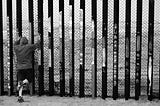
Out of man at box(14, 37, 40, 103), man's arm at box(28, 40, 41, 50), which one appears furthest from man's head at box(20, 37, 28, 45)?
man's arm at box(28, 40, 41, 50)

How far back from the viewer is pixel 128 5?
6.11m

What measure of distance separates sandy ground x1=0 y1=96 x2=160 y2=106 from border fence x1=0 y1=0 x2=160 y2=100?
0.50ft

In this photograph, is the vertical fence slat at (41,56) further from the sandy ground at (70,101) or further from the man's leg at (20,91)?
the man's leg at (20,91)

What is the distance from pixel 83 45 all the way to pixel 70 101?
117cm

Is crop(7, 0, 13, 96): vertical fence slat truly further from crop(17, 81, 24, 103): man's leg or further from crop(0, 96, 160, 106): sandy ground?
crop(17, 81, 24, 103): man's leg

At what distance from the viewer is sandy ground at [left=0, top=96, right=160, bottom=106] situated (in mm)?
5930

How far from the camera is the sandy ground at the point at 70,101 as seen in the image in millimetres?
5930

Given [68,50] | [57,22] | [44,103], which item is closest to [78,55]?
[68,50]

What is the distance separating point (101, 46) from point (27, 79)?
1718 millimetres

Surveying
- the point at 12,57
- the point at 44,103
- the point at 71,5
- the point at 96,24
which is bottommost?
the point at 44,103

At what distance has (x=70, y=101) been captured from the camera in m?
6.14

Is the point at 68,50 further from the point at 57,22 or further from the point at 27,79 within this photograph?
the point at 27,79

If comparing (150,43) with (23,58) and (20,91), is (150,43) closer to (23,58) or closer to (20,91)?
(23,58)

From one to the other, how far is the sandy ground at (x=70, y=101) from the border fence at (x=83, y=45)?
152mm
